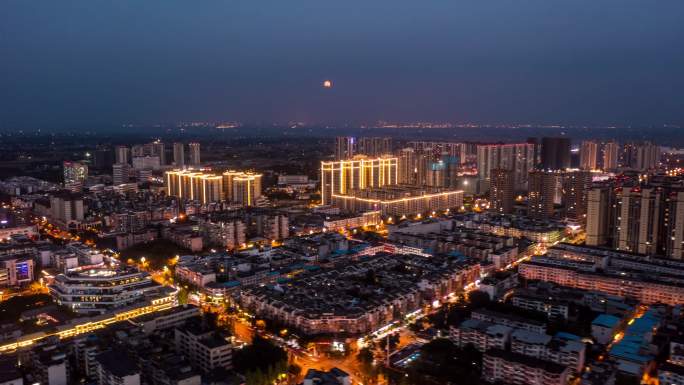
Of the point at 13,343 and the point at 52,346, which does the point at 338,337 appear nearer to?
the point at 52,346

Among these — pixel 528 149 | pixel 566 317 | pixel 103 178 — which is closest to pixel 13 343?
pixel 566 317

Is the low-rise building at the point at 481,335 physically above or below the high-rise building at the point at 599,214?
below

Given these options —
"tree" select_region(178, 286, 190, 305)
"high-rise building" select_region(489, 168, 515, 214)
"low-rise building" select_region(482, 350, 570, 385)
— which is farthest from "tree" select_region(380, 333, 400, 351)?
"high-rise building" select_region(489, 168, 515, 214)

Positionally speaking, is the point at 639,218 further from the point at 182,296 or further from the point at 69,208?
the point at 69,208

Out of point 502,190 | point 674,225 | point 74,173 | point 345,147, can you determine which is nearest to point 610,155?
point 502,190

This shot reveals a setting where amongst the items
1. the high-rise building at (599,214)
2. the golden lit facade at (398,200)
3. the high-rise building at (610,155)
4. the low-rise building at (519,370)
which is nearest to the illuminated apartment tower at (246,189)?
the golden lit facade at (398,200)

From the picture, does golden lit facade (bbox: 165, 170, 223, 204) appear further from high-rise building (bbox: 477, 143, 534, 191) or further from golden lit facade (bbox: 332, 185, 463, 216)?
high-rise building (bbox: 477, 143, 534, 191)

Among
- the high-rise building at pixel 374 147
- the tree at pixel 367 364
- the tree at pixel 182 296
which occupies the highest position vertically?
the high-rise building at pixel 374 147

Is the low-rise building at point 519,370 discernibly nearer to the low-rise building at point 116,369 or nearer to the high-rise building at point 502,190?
the low-rise building at point 116,369
